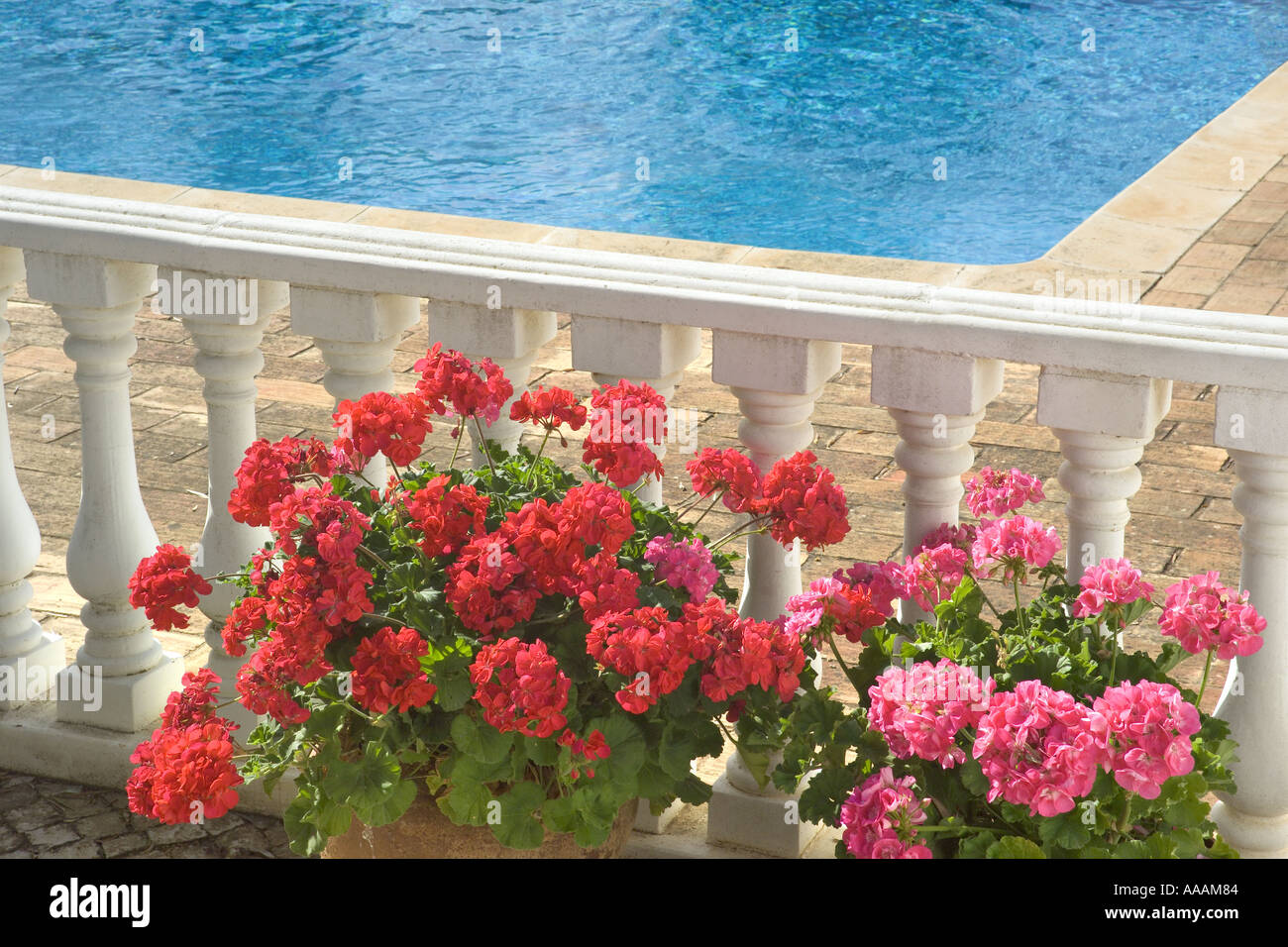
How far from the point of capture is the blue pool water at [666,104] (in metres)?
11.5

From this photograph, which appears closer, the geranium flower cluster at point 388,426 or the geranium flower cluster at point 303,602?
the geranium flower cluster at point 303,602

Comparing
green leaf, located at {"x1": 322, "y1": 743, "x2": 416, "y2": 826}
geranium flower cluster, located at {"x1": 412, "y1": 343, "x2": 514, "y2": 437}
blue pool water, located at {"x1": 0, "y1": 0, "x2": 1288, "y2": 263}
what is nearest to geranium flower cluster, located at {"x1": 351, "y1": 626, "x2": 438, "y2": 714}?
green leaf, located at {"x1": 322, "y1": 743, "x2": 416, "y2": 826}

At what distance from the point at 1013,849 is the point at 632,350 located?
101 centimetres

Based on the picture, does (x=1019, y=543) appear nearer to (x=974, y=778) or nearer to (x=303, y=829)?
(x=974, y=778)

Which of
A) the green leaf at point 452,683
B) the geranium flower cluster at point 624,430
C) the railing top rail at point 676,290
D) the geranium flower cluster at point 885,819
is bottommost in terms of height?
the geranium flower cluster at point 885,819

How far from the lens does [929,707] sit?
229 centimetres

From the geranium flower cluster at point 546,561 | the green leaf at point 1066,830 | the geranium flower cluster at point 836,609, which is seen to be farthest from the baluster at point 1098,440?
the geranium flower cluster at point 546,561

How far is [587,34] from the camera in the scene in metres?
15.0

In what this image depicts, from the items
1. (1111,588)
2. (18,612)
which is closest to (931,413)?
(1111,588)

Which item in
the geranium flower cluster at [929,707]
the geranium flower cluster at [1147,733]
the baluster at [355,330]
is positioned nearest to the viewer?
the geranium flower cluster at [1147,733]

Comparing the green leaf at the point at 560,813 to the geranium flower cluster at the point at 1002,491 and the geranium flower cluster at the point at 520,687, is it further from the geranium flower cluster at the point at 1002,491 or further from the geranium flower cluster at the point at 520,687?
the geranium flower cluster at the point at 1002,491

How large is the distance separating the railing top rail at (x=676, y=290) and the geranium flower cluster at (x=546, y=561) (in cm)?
42
